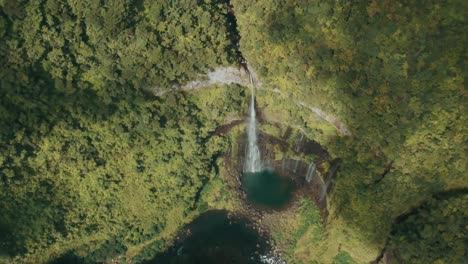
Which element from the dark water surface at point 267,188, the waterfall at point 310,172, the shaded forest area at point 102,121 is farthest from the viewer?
the dark water surface at point 267,188

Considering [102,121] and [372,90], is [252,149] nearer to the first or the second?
[372,90]

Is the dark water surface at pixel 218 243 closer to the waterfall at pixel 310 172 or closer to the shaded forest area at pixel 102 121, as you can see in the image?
the shaded forest area at pixel 102 121

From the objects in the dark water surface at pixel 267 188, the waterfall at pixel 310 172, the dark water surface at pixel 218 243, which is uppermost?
the waterfall at pixel 310 172

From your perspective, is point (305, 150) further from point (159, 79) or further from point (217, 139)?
point (159, 79)

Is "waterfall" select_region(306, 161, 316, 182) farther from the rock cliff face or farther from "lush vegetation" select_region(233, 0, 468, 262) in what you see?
"lush vegetation" select_region(233, 0, 468, 262)

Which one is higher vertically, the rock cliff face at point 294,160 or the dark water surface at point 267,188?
the rock cliff face at point 294,160

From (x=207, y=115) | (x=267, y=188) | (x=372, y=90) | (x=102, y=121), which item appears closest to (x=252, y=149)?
(x=267, y=188)

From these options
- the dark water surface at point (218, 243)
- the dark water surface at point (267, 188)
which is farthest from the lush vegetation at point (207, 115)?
the dark water surface at point (267, 188)
